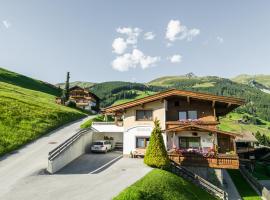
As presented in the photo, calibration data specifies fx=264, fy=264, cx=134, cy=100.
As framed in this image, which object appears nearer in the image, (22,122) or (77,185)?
(77,185)

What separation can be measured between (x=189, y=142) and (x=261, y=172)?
21.7m

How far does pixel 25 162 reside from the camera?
25953 millimetres

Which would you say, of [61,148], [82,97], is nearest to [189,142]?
[61,148]

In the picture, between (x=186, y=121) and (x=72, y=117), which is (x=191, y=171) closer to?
(x=186, y=121)

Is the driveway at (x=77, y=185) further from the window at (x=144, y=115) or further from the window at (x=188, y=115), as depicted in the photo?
the window at (x=188, y=115)

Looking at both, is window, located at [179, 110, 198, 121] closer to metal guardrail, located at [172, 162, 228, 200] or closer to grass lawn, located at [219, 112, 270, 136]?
metal guardrail, located at [172, 162, 228, 200]

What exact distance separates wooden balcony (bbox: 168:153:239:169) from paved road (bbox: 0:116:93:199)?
13.9 metres

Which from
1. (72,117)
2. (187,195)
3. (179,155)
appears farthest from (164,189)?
(72,117)

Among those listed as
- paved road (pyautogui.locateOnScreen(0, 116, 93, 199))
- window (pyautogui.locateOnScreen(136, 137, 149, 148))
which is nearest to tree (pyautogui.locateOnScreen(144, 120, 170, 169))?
window (pyautogui.locateOnScreen(136, 137, 149, 148))

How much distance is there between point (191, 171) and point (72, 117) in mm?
32696

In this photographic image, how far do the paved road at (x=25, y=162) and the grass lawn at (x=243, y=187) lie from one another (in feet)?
70.3

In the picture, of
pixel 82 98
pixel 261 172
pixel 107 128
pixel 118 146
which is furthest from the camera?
pixel 82 98

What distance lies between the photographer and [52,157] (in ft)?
80.3

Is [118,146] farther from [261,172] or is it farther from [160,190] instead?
[261,172]
